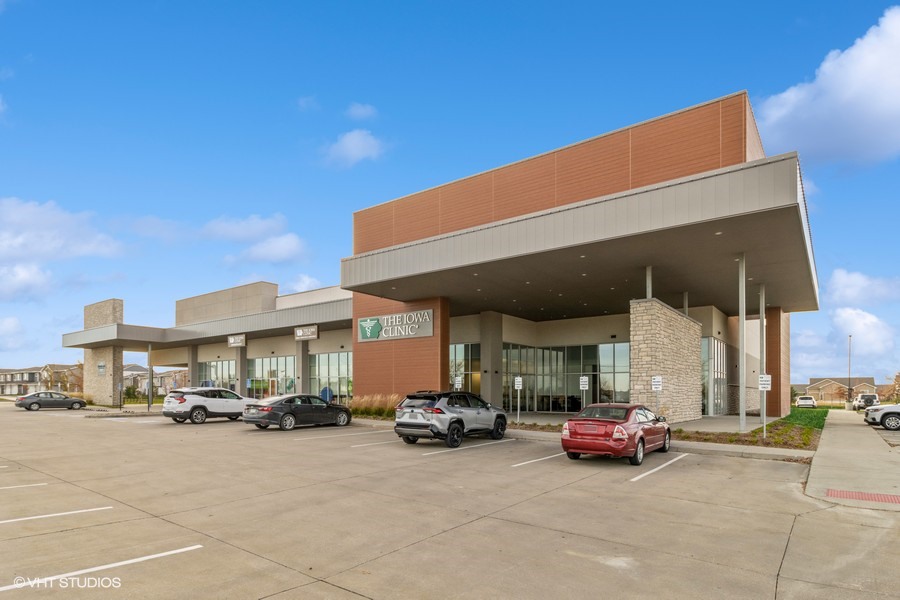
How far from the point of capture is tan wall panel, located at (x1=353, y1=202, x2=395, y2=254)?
2972cm

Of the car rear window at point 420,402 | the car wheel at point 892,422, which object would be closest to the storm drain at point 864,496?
the car rear window at point 420,402

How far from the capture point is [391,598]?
5004 mm

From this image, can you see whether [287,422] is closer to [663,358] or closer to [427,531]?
[663,358]

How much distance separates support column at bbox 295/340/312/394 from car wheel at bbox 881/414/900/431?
3712 centimetres

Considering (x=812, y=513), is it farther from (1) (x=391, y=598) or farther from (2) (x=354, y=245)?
(2) (x=354, y=245)

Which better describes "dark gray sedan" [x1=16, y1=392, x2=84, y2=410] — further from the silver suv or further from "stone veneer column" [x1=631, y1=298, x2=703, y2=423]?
"stone veneer column" [x1=631, y1=298, x2=703, y2=423]

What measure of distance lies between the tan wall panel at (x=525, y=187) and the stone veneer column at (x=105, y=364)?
41210mm

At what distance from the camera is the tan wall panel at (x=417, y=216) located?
2762 cm

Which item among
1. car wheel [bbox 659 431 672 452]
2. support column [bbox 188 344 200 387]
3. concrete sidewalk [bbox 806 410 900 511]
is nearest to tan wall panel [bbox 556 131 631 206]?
car wheel [bbox 659 431 672 452]

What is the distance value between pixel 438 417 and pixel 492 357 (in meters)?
16.2

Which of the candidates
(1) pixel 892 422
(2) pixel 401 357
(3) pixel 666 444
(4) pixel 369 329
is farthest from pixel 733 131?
(4) pixel 369 329

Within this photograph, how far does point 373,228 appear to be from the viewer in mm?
30484

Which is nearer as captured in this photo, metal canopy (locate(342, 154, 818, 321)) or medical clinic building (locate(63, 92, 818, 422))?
metal canopy (locate(342, 154, 818, 321))

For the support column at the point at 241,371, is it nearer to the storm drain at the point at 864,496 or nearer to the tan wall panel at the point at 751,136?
the tan wall panel at the point at 751,136
